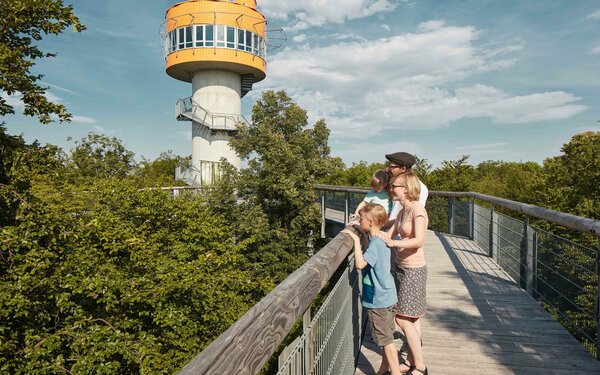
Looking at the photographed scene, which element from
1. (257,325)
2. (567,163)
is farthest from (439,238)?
(567,163)

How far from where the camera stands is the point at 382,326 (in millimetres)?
3023

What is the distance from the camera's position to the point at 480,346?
3902mm

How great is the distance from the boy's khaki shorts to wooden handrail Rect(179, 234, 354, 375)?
1.13m

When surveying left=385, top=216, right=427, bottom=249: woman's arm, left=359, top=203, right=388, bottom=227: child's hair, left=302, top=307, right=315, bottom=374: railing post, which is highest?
left=359, top=203, right=388, bottom=227: child's hair

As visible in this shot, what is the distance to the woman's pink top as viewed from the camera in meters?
3.17

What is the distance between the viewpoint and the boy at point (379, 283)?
2.94 m

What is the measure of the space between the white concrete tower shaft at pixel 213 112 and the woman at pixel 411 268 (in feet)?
100

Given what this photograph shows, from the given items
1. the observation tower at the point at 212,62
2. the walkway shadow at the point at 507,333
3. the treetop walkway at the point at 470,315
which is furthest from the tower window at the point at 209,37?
the walkway shadow at the point at 507,333

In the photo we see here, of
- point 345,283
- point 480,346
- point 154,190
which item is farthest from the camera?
point 154,190

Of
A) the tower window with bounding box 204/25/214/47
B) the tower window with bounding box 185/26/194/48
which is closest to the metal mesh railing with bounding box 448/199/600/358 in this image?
the tower window with bounding box 204/25/214/47

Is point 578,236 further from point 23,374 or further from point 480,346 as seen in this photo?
point 23,374

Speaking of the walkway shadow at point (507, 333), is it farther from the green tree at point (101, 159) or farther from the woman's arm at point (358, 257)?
the green tree at point (101, 159)

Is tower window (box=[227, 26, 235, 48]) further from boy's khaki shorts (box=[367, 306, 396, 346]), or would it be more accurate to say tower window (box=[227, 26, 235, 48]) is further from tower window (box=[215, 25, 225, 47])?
boy's khaki shorts (box=[367, 306, 396, 346])

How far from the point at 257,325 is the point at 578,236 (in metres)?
20.1
